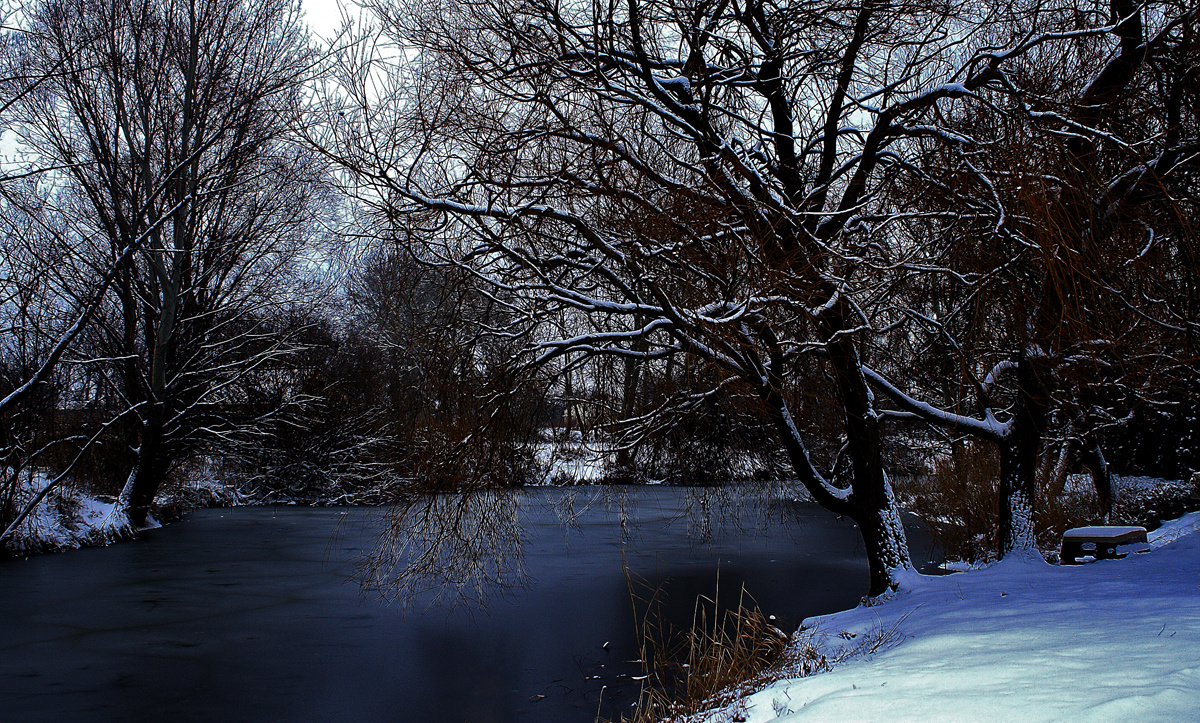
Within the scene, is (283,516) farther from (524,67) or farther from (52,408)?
(524,67)

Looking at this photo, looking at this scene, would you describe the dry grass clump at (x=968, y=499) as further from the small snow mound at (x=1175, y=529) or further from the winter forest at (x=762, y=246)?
the small snow mound at (x=1175, y=529)

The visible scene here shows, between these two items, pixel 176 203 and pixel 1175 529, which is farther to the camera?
pixel 176 203

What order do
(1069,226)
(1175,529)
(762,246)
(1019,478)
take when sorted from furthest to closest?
(1175,529)
(1019,478)
(762,246)
(1069,226)

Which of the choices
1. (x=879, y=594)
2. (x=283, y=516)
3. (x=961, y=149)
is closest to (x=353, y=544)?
(x=283, y=516)

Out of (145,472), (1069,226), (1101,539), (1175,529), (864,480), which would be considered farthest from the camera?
(145,472)

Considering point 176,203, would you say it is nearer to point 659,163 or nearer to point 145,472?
point 145,472

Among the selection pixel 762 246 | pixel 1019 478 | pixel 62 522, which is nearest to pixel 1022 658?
pixel 762 246

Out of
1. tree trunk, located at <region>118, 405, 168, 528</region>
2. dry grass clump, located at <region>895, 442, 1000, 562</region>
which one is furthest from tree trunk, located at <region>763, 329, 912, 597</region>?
tree trunk, located at <region>118, 405, 168, 528</region>

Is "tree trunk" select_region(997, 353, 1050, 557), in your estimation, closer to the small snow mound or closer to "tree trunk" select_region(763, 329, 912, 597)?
"tree trunk" select_region(763, 329, 912, 597)

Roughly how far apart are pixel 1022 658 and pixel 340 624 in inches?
283

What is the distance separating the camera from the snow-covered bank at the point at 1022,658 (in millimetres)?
2535

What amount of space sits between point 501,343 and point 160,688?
404cm

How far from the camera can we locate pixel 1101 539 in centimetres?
668

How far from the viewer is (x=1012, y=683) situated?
2844 mm
